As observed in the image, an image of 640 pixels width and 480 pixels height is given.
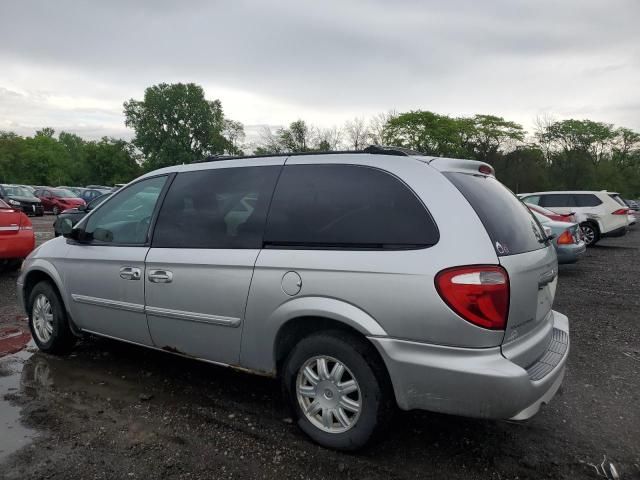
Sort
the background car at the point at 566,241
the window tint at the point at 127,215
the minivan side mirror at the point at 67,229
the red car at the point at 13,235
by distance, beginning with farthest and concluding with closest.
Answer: the background car at the point at 566,241 → the red car at the point at 13,235 → the minivan side mirror at the point at 67,229 → the window tint at the point at 127,215

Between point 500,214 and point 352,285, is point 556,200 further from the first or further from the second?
point 352,285

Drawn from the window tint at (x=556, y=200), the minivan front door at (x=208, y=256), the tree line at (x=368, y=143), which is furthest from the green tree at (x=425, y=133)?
the minivan front door at (x=208, y=256)

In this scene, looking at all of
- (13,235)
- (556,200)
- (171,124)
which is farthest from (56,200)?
(171,124)

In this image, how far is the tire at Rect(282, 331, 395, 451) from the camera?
2.72 metres

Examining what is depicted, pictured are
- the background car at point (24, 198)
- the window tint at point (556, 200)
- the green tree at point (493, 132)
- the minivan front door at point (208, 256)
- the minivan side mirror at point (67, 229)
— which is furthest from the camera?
the green tree at point (493, 132)

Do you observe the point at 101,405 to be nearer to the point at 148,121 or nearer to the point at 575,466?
the point at 575,466

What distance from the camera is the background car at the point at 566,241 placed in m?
9.21

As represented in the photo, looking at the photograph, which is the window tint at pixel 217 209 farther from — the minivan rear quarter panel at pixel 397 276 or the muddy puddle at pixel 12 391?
the muddy puddle at pixel 12 391

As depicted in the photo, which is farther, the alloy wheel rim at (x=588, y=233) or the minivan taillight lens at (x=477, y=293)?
the alloy wheel rim at (x=588, y=233)

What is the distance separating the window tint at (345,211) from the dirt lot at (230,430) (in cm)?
122

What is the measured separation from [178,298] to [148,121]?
69.6 metres

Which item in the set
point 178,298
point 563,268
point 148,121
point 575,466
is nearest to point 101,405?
point 178,298

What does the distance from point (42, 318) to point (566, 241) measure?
28.4 feet

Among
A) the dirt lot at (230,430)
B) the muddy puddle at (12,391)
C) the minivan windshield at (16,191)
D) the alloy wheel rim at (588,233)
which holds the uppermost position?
the minivan windshield at (16,191)
